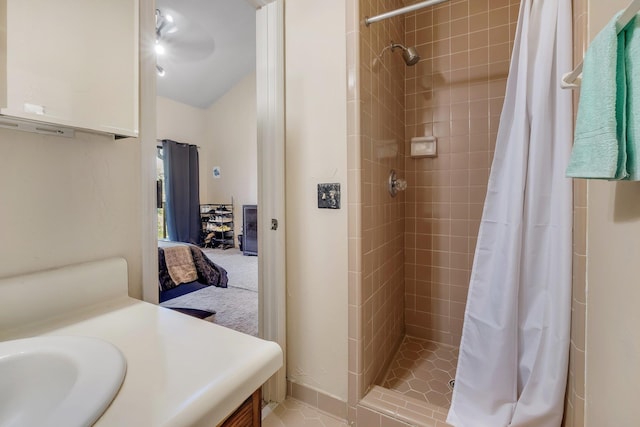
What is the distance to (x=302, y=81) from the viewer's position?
1.35 meters

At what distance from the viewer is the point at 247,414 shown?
545 mm

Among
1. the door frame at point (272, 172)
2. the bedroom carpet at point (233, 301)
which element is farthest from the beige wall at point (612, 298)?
the bedroom carpet at point (233, 301)

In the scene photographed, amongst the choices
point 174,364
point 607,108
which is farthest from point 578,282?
point 174,364

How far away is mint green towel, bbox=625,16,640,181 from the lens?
1.65 feet

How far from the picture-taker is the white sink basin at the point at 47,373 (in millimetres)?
458

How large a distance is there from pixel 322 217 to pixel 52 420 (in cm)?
107

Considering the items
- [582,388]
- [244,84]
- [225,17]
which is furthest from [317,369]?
[244,84]

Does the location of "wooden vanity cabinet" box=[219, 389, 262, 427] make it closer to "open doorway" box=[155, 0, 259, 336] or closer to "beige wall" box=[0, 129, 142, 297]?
"beige wall" box=[0, 129, 142, 297]

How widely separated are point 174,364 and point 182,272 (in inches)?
102

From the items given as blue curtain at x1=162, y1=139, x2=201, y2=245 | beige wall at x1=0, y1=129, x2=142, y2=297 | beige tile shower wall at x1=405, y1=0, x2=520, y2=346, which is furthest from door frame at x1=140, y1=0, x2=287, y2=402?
blue curtain at x1=162, y1=139, x2=201, y2=245

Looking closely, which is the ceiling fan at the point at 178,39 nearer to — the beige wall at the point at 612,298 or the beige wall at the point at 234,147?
the beige wall at the point at 234,147

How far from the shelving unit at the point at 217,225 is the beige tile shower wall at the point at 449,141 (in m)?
4.50

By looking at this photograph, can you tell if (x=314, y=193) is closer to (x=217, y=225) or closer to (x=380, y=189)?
(x=380, y=189)

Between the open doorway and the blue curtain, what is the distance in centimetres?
13
